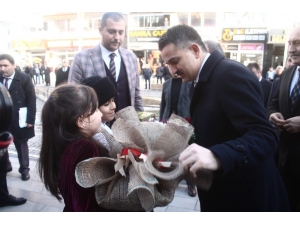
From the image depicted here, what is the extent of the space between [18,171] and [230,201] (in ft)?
11.6

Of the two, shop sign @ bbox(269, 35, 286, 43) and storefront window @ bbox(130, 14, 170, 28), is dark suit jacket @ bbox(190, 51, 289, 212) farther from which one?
storefront window @ bbox(130, 14, 170, 28)

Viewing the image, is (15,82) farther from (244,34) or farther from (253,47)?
(253,47)

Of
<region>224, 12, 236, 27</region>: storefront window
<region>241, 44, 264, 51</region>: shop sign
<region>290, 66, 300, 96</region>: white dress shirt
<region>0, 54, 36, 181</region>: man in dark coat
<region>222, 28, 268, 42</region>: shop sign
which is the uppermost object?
<region>224, 12, 236, 27</region>: storefront window

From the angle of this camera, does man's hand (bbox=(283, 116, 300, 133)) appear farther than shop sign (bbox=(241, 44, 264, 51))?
No

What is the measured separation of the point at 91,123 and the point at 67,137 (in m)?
0.15

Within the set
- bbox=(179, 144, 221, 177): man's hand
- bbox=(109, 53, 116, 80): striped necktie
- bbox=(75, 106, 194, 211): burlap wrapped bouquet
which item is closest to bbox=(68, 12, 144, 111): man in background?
bbox=(109, 53, 116, 80): striped necktie

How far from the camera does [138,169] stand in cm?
93

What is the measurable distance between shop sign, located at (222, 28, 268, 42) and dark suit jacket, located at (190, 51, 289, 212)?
19814mm

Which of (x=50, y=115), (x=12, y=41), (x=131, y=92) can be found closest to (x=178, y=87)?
(x=131, y=92)

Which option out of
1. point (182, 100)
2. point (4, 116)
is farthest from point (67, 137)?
point (182, 100)

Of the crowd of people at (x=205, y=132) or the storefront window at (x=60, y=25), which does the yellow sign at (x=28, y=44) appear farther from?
the crowd of people at (x=205, y=132)

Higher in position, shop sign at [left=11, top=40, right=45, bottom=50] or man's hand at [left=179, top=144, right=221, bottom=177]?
shop sign at [left=11, top=40, right=45, bottom=50]

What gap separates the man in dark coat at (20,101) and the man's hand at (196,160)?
3.27 meters

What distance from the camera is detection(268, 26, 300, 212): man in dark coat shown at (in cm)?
200
